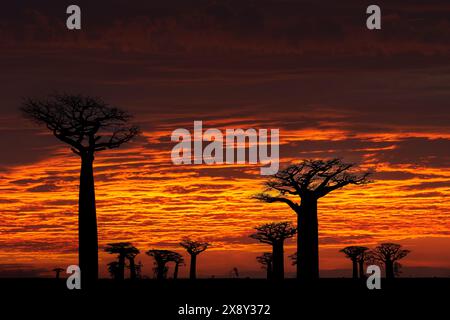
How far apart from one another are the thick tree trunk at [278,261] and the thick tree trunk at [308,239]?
78.5 ft

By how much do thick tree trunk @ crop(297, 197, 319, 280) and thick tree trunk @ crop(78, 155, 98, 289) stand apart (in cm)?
1443

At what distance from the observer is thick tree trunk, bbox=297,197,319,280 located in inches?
2196

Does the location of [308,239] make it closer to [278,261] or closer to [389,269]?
[278,261]

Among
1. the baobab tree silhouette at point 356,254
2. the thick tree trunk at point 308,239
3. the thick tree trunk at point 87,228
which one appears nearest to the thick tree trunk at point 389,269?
the baobab tree silhouette at point 356,254

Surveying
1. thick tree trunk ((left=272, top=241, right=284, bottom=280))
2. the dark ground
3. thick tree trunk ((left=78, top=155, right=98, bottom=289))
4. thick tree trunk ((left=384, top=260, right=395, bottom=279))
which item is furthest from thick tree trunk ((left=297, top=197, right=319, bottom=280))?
thick tree trunk ((left=384, top=260, right=395, bottom=279))

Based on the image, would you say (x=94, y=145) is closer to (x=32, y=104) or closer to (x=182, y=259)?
(x=32, y=104)

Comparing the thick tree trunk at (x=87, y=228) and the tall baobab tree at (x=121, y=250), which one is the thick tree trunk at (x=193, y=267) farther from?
the thick tree trunk at (x=87, y=228)

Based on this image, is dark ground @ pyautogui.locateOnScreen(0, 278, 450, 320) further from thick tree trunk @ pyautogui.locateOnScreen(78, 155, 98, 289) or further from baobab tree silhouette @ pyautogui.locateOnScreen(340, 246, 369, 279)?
baobab tree silhouette @ pyautogui.locateOnScreen(340, 246, 369, 279)

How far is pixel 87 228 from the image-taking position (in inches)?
1820
